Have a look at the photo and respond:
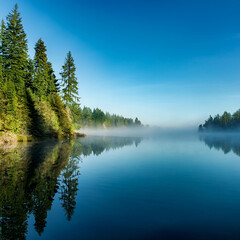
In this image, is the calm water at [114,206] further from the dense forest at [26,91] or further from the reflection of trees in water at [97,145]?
the dense forest at [26,91]

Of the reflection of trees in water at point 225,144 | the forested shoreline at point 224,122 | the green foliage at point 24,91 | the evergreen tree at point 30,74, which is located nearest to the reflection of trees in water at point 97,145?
the green foliage at point 24,91

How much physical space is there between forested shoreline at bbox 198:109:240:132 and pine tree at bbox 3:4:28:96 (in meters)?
134

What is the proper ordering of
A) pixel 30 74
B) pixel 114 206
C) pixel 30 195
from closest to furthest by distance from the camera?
pixel 114 206, pixel 30 195, pixel 30 74

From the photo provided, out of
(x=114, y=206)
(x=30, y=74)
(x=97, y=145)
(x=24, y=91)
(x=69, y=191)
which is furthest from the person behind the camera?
(x=30, y=74)

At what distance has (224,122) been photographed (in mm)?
134875

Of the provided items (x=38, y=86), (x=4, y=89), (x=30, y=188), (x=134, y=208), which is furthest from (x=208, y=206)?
(x=38, y=86)

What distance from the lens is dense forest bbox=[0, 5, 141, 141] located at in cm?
2830

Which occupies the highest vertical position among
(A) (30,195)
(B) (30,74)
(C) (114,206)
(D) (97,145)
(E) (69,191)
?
(B) (30,74)

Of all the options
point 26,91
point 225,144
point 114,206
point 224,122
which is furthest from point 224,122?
point 114,206

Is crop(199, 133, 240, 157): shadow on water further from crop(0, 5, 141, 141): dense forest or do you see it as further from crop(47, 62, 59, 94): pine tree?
crop(47, 62, 59, 94): pine tree

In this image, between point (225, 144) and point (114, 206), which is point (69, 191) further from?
point (225, 144)

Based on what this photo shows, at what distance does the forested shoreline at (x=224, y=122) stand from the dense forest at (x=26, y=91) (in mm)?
124021

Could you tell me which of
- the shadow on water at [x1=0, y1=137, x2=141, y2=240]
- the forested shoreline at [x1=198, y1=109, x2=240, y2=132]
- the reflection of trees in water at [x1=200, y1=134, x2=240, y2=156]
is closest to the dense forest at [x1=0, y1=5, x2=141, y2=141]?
the shadow on water at [x1=0, y1=137, x2=141, y2=240]

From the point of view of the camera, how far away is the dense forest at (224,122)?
409 ft
